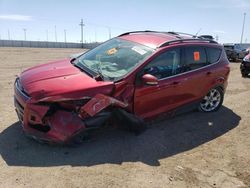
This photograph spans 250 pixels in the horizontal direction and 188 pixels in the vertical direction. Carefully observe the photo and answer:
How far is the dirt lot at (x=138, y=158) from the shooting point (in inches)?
154

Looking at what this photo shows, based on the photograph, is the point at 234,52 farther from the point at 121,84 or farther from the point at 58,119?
the point at 58,119

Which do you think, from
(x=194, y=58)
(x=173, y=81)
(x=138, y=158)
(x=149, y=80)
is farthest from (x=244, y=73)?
(x=138, y=158)

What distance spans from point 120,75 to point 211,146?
6.66 ft

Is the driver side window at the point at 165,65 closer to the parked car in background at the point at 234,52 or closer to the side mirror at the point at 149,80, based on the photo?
the side mirror at the point at 149,80

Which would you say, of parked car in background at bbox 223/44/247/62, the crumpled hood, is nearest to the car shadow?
the crumpled hood

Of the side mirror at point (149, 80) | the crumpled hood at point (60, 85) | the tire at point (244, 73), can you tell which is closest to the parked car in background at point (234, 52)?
the tire at point (244, 73)

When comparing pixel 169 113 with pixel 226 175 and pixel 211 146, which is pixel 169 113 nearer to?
pixel 211 146

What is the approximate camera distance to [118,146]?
193 inches

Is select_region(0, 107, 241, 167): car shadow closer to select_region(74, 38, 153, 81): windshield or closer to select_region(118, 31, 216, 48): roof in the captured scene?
select_region(74, 38, 153, 81): windshield

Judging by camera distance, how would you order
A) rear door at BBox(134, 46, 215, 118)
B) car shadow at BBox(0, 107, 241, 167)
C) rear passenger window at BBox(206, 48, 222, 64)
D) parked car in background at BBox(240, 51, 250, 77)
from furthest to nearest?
parked car in background at BBox(240, 51, 250, 77) → rear passenger window at BBox(206, 48, 222, 64) → rear door at BBox(134, 46, 215, 118) → car shadow at BBox(0, 107, 241, 167)

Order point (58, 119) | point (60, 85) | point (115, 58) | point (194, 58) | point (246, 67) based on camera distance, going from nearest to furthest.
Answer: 1. point (58, 119)
2. point (60, 85)
3. point (115, 58)
4. point (194, 58)
5. point (246, 67)

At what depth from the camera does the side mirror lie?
4.94 metres

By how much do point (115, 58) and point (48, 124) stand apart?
1881mm

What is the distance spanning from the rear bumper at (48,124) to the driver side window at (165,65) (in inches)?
63.7
